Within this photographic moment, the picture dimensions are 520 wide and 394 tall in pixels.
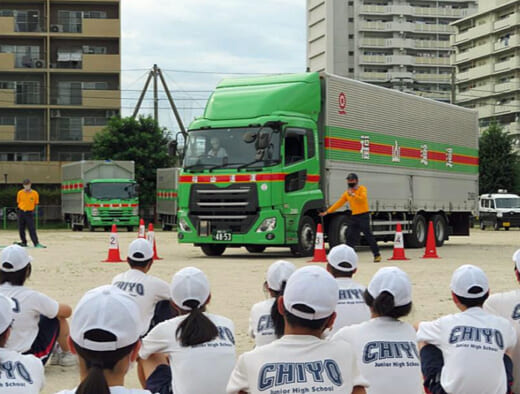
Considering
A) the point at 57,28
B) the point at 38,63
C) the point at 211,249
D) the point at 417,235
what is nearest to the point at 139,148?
the point at 38,63

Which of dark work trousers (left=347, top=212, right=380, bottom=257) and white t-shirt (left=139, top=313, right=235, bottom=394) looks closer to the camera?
white t-shirt (left=139, top=313, right=235, bottom=394)

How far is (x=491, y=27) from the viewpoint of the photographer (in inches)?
3378

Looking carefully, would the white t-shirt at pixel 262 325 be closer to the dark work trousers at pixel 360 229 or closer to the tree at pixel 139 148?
the dark work trousers at pixel 360 229

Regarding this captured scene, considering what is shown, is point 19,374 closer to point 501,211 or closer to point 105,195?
point 105,195

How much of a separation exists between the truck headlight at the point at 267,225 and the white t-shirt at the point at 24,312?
12.8m

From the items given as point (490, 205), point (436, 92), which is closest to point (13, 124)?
point (490, 205)

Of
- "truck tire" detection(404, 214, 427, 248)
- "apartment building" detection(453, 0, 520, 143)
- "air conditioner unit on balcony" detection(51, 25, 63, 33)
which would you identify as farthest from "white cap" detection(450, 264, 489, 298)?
"apartment building" detection(453, 0, 520, 143)

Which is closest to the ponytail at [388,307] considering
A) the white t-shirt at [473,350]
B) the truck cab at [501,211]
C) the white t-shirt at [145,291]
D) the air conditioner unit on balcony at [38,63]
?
the white t-shirt at [473,350]

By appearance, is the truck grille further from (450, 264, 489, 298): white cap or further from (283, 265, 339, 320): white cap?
(283, 265, 339, 320): white cap

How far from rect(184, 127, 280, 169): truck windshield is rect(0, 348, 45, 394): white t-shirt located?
14846 mm

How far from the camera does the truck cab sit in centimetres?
4225

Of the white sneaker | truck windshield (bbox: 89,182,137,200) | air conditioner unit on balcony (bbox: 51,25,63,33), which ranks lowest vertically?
the white sneaker

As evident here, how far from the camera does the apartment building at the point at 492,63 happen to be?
270 feet

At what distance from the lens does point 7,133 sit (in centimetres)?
5791
